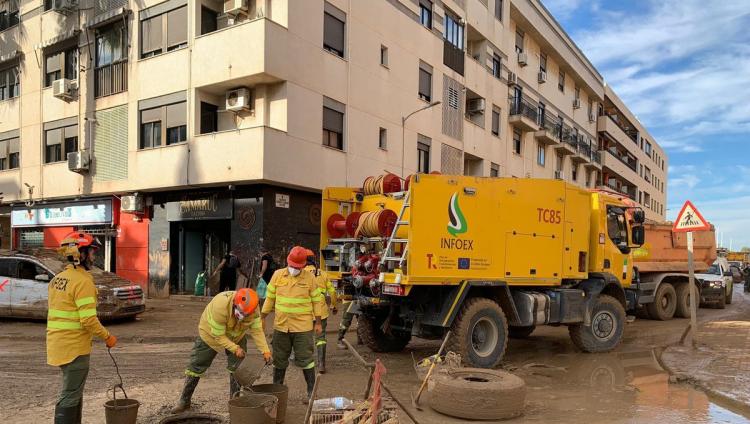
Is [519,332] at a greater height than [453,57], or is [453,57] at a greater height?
[453,57]

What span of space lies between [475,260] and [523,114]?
24.2m

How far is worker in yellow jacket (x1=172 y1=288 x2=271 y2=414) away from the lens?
5.51 metres

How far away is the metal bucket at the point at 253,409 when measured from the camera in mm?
4898

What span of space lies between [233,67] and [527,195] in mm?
10809

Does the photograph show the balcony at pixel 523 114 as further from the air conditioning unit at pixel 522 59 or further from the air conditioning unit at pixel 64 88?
the air conditioning unit at pixel 64 88

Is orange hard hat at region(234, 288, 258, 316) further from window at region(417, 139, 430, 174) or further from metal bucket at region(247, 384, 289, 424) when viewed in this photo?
window at region(417, 139, 430, 174)

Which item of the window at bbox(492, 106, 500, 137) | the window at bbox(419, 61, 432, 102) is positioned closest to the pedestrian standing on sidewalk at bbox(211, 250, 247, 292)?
the window at bbox(419, 61, 432, 102)

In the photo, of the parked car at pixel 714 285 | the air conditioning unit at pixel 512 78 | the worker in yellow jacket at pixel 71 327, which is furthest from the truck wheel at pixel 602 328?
the air conditioning unit at pixel 512 78

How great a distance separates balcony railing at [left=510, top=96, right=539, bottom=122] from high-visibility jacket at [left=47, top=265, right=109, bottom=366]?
2842 centimetres

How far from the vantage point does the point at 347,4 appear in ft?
62.7

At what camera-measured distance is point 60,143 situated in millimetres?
22375

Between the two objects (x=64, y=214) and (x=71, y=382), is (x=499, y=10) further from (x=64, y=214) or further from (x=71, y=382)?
(x=71, y=382)

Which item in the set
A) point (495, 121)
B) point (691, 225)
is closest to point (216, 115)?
point (691, 225)

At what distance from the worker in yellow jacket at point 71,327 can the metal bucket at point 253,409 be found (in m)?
1.30
